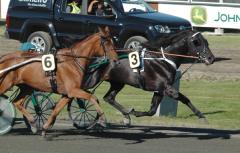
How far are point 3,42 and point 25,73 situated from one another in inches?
680

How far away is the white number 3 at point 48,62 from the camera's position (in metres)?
12.6

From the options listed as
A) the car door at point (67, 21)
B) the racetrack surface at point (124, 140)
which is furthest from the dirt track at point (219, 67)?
the racetrack surface at point (124, 140)

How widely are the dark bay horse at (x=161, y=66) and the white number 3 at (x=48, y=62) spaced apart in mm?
1575

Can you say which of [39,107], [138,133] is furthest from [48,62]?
[138,133]

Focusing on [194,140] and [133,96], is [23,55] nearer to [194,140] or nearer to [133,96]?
[194,140]

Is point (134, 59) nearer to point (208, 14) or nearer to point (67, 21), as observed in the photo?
point (67, 21)

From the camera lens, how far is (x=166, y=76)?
13461 mm

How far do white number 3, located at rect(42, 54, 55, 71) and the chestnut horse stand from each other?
0.42ft

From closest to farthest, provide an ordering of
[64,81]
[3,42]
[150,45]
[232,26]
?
[64,81], [150,45], [3,42], [232,26]

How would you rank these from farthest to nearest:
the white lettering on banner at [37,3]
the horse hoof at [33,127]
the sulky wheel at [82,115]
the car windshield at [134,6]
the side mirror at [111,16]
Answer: the white lettering on banner at [37,3]
the car windshield at [134,6]
the side mirror at [111,16]
the sulky wheel at [82,115]
the horse hoof at [33,127]

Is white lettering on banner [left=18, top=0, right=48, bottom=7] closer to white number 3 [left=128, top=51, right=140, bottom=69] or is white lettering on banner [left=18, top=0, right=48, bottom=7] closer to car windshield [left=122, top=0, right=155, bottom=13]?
car windshield [left=122, top=0, right=155, bottom=13]

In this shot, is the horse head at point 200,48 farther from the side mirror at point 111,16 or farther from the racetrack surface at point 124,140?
the side mirror at point 111,16

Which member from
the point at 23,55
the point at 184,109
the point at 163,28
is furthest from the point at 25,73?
the point at 163,28

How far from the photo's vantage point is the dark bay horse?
13.4 metres
